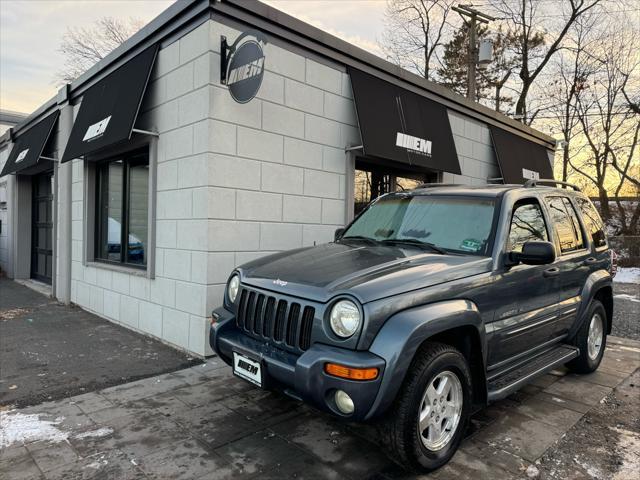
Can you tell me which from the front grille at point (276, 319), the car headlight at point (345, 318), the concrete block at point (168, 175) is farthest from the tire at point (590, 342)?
the concrete block at point (168, 175)

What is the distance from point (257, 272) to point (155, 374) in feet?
6.77

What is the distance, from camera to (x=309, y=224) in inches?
241

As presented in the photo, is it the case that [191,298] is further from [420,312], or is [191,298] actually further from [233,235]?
[420,312]

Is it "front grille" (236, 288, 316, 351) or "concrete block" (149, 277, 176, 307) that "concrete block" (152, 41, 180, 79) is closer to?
"concrete block" (149, 277, 176, 307)

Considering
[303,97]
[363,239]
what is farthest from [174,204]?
[363,239]

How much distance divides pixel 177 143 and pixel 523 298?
420 cm

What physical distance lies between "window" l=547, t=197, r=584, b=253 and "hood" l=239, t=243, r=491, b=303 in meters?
1.34

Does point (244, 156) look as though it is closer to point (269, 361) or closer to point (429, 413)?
point (269, 361)

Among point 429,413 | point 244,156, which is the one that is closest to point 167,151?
point 244,156

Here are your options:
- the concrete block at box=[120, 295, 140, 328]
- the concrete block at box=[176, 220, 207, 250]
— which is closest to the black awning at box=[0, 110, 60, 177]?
the concrete block at box=[120, 295, 140, 328]

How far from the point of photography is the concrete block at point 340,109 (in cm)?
628

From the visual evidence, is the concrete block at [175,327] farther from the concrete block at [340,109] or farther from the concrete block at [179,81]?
the concrete block at [340,109]

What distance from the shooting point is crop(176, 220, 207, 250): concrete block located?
4.95 metres

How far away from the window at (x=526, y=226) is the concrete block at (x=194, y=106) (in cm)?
337
